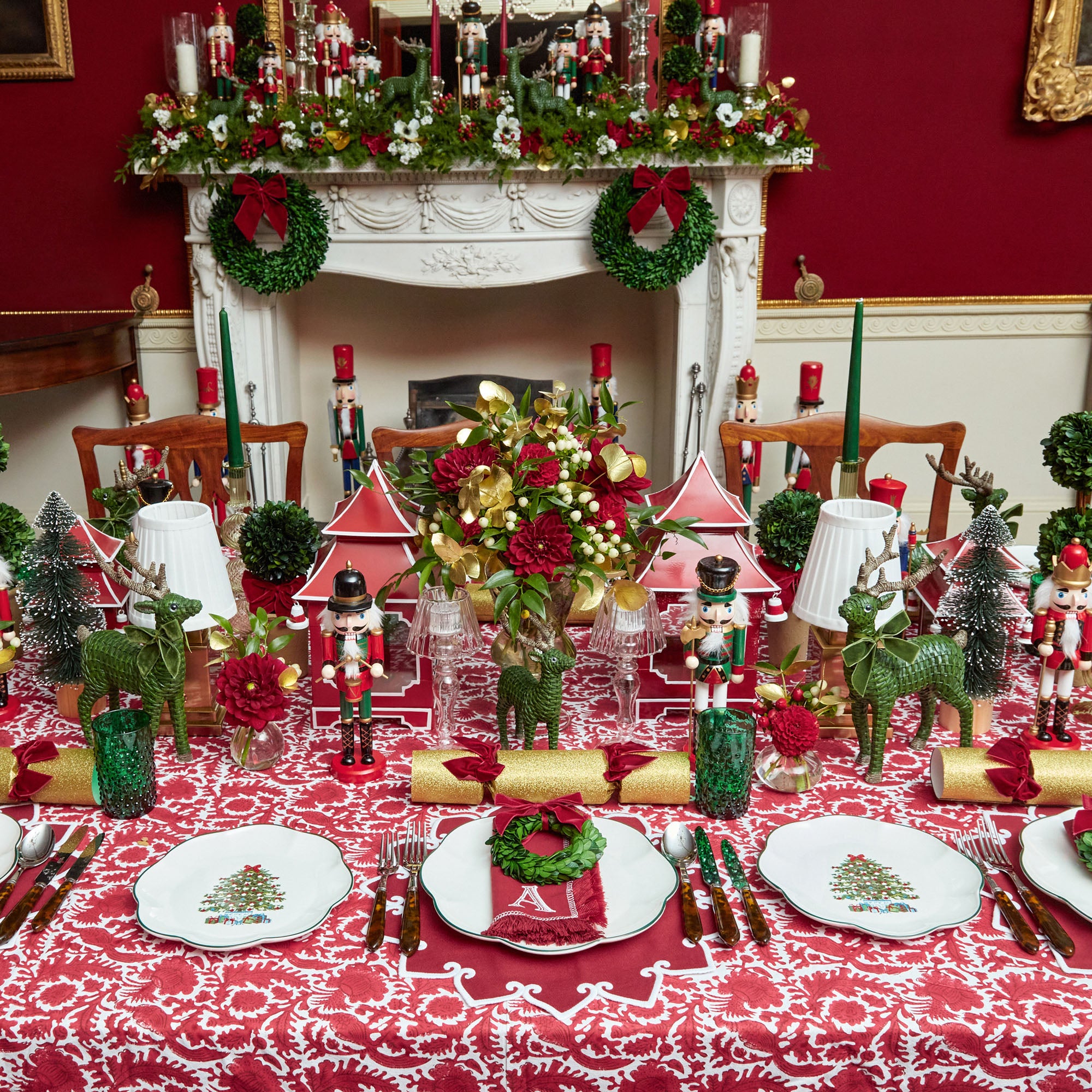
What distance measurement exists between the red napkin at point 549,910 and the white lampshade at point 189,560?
21.6 inches

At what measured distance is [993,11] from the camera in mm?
3555

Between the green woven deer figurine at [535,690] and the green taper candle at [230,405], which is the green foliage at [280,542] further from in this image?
the green woven deer figurine at [535,690]

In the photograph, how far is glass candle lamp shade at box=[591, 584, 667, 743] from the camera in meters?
1.22

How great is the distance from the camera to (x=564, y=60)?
327 centimetres

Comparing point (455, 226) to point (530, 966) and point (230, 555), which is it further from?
point (530, 966)

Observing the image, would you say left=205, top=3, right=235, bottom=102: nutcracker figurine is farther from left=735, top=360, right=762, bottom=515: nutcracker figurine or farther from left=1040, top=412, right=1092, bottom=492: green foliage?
left=1040, top=412, right=1092, bottom=492: green foliage

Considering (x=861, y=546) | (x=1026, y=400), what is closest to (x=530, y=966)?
(x=861, y=546)

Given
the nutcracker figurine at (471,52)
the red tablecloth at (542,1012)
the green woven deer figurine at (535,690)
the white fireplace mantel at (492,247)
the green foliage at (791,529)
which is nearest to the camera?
the red tablecloth at (542,1012)

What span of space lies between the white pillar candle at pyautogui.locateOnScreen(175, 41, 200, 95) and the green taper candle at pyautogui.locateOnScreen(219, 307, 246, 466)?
242cm

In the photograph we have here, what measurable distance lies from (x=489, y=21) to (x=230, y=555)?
8.71 ft

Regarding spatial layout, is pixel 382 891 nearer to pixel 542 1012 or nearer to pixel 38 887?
pixel 542 1012

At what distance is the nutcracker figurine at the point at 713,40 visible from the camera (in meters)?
3.33

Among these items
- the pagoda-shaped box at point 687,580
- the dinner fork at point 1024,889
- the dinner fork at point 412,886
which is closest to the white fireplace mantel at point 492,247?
the pagoda-shaped box at point 687,580

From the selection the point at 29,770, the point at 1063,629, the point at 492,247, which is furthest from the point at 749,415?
the point at 29,770
